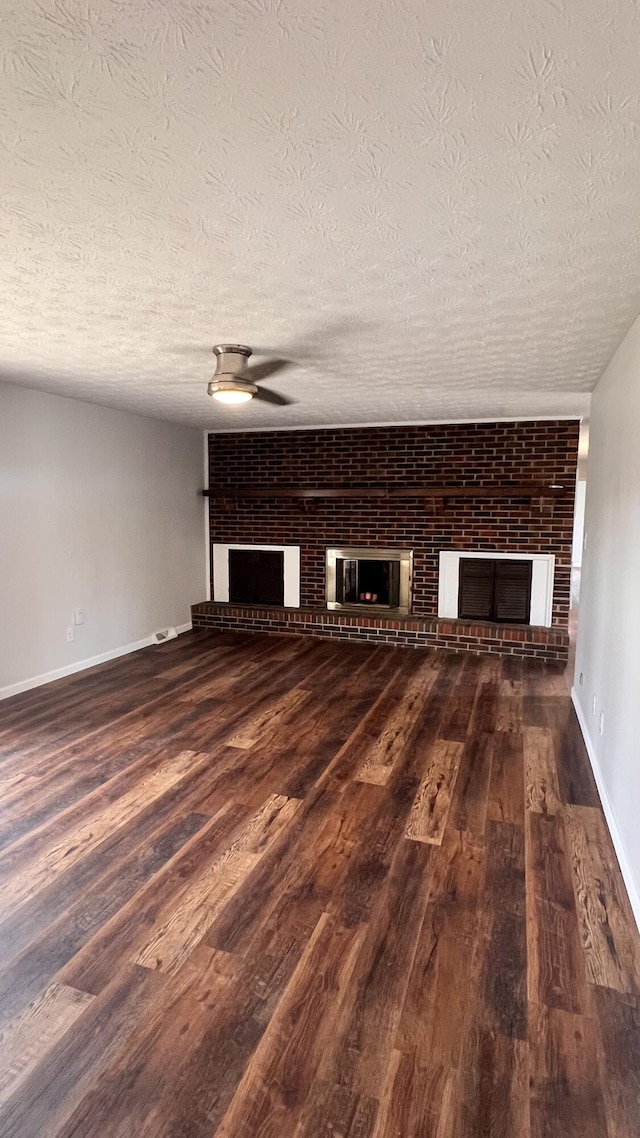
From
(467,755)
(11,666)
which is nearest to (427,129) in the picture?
(467,755)

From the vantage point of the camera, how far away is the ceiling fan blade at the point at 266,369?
124 inches

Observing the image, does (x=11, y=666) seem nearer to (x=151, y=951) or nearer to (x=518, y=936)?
(x=151, y=951)

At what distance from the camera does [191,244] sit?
1.71 metres

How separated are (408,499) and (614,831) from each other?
3.75 meters

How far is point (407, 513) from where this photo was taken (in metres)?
5.67

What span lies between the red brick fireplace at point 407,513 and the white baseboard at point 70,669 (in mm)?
971

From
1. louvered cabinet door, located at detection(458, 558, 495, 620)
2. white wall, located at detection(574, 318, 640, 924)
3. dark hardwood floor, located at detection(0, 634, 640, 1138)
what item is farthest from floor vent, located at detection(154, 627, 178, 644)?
white wall, located at detection(574, 318, 640, 924)

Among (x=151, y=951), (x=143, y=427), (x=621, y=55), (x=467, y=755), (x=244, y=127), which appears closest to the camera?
(x=621, y=55)

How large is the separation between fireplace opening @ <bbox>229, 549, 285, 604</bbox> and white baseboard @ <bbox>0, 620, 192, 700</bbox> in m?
1.18

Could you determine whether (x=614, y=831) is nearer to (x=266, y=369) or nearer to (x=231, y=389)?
(x=231, y=389)

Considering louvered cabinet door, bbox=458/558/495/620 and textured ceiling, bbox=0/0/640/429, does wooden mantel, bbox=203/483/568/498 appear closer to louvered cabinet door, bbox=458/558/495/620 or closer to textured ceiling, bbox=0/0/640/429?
louvered cabinet door, bbox=458/558/495/620

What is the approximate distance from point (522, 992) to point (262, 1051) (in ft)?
2.43

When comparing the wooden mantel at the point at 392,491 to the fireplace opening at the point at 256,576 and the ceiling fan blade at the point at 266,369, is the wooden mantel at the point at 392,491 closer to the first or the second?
the fireplace opening at the point at 256,576

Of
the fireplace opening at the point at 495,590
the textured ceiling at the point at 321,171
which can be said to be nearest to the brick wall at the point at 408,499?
the fireplace opening at the point at 495,590
